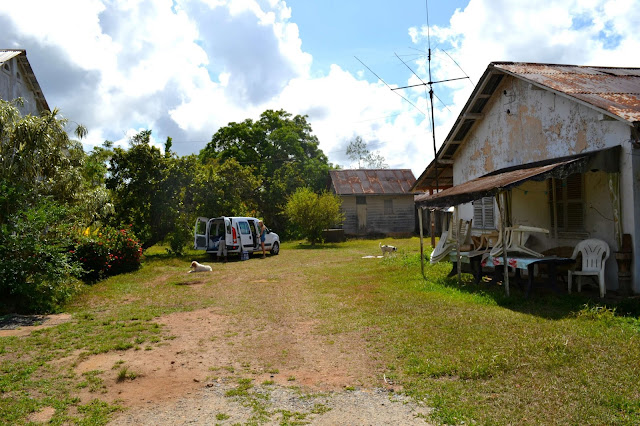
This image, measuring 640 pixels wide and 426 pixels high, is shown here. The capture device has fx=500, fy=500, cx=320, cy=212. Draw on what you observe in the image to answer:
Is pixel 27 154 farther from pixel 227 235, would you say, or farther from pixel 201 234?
pixel 201 234

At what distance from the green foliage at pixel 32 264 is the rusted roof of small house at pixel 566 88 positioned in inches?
406

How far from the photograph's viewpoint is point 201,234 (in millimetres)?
21156

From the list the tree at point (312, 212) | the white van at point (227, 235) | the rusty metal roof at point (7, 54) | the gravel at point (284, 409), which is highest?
the rusty metal roof at point (7, 54)

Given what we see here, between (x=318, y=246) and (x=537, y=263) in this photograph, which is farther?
(x=318, y=246)

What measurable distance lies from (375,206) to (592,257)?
81.7 feet

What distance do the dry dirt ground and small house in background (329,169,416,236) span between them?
991 inches

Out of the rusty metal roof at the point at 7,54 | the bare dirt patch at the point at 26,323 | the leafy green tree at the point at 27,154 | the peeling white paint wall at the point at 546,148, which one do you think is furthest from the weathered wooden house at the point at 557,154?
the rusty metal roof at the point at 7,54

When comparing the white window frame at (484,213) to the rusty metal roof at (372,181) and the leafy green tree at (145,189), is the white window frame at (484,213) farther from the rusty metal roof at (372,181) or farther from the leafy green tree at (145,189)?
the rusty metal roof at (372,181)

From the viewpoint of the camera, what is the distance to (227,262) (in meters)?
20.0

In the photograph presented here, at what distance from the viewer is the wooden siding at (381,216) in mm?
33800

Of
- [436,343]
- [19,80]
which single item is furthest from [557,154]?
[19,80]

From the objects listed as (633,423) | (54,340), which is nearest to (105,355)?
(54,340)

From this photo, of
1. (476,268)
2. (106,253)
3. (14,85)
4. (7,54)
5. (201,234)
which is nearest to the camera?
(476,268)

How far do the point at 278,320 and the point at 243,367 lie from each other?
2.68m
